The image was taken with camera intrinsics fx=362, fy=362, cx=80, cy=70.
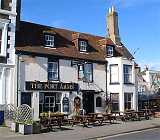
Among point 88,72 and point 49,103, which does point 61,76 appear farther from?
point 88,72

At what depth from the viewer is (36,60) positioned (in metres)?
28.3

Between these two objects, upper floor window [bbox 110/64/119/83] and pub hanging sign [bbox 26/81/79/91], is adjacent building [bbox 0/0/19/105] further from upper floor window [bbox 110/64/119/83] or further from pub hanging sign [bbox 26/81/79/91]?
upper floor window [bbox 110/64/119/83]

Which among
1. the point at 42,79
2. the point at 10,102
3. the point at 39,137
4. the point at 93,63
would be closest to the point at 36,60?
the point at 42,79

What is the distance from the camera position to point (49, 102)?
29062mm

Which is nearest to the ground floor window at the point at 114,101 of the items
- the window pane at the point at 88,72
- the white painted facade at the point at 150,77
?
the window pane at the point at 88,72

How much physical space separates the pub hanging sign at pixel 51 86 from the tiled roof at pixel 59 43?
2.40 m

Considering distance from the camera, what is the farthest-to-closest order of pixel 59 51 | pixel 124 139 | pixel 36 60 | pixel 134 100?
pixel 134 100, pixel 59 51, pixel 36 60, pixel 124 139

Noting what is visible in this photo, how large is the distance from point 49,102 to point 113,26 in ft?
46.0

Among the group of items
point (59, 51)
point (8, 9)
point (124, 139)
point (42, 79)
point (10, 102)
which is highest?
point (8, 9)

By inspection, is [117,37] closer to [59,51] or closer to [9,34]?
[59,51]

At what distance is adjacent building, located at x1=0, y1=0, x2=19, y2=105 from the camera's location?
25.8 m

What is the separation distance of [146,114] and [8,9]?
599 inches

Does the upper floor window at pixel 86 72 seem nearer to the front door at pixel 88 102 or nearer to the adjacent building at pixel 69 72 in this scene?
the adjacent building at pixel 69 72

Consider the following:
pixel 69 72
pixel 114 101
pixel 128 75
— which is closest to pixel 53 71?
pixel 69 72
